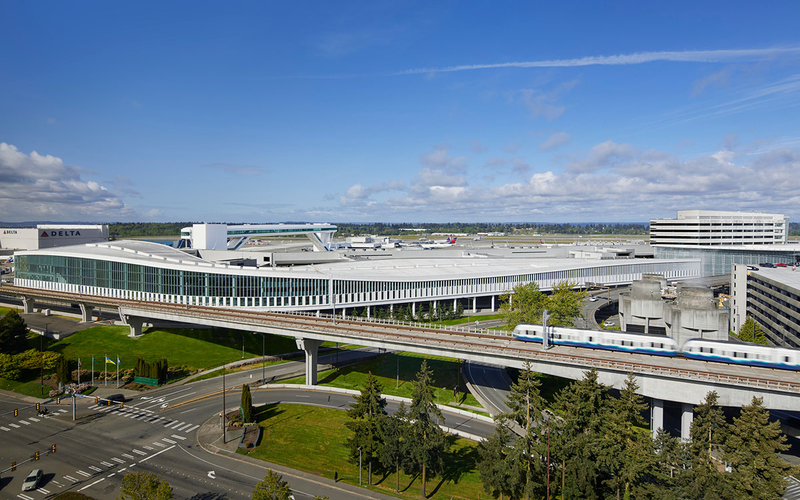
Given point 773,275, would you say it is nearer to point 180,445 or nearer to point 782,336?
point 782,336

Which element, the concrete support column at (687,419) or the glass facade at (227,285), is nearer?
the concrete support column at (687,419)

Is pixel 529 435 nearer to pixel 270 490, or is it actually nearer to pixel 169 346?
pixel 270 490

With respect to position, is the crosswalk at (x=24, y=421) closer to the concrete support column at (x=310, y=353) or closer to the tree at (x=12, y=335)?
the tree at (x=12, y=335)

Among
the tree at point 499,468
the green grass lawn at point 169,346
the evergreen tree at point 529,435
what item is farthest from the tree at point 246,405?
the evergreen tree at point 529,435

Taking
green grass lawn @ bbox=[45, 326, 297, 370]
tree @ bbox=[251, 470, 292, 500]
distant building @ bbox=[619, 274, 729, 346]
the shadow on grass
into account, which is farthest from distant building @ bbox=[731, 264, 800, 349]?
green grass lawn @ bbox=[45, 326, 297, 370]

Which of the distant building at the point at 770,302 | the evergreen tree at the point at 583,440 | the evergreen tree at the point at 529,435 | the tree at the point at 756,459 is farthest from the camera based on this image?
the distant building at the point at 770,302

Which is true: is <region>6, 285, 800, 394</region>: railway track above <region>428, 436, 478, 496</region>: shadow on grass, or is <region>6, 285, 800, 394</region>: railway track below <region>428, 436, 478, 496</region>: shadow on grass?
above

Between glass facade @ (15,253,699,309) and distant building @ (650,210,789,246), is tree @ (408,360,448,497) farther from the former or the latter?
distant building @ (650,210,789,246)
